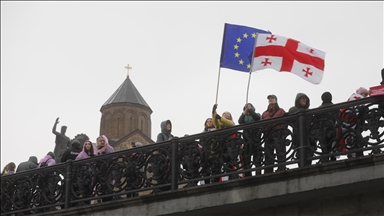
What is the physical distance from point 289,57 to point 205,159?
2.63 metres

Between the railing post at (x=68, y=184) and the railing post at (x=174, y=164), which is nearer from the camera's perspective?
the railing post at (x=174, y=164)

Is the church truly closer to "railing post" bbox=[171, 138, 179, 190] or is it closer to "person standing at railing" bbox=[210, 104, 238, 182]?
"person standing at railing" bbox=[210, 104, 238, 182]

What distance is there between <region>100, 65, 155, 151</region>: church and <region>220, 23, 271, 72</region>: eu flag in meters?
71.0

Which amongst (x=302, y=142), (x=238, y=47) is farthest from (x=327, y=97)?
(x=238, y=47)

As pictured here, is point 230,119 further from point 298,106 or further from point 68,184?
point 68,184

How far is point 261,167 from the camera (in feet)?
43.5

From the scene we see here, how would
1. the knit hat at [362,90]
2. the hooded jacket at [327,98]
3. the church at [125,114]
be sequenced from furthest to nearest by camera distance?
the church at [125,114] < the knit hat at [362,90] < the hooded jacket at [327,98]

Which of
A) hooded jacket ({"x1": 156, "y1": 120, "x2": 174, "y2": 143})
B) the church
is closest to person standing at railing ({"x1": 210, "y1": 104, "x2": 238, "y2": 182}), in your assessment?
hooded jacket ({"x1": 156, "y1": 120, "x2": 174, "y2": 143})

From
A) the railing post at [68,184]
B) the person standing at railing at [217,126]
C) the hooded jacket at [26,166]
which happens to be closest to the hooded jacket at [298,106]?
the person standing at railing at [217,126]

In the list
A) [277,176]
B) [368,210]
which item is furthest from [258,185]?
[368,210]

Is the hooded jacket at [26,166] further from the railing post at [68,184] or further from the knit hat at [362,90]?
the knit hat at [362,90]

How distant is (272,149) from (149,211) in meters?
2.11

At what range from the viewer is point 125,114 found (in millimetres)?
89812

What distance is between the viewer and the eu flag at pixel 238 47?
52.3ft
